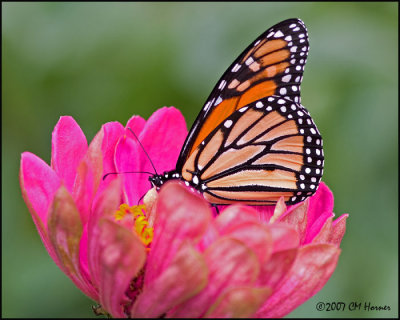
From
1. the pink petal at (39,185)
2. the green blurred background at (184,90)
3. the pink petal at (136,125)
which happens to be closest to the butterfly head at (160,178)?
the pink petal at (136,125)

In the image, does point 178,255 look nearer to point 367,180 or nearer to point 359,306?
point 359,306

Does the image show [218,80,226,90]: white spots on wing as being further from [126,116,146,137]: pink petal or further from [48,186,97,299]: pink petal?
[48,186,97,299]: pink petal

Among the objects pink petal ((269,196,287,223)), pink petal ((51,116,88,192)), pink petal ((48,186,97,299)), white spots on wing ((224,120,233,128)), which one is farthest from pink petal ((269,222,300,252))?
white spots on wing ((224,120,233,128))

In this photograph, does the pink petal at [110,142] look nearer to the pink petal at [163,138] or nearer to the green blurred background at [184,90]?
the pink petal at [163,138]

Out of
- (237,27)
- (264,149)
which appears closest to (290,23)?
(264,149)

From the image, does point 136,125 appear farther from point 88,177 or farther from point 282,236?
point 282,236

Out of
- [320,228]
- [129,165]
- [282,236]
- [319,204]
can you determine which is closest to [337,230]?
[320,228]
